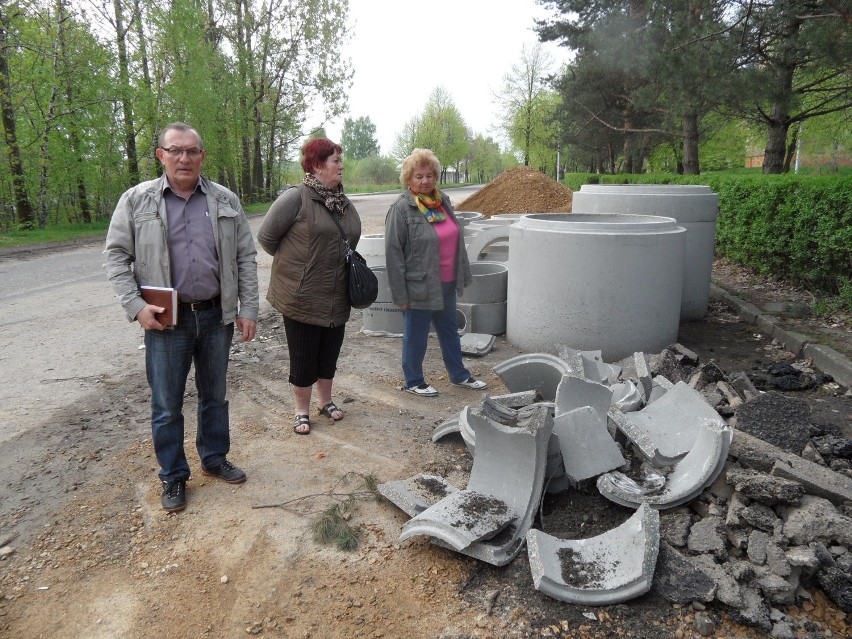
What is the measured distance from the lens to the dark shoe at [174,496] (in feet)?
11.1

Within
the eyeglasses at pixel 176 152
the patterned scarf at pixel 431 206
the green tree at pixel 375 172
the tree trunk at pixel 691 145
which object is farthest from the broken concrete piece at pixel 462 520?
the green tree at pixel 375 172

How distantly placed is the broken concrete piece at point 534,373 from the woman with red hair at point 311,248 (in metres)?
1.37

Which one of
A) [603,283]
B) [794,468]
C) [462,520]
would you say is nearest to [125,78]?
[603,283]

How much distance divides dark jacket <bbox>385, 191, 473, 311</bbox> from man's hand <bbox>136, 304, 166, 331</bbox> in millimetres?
2009

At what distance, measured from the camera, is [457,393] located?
5.22 meters

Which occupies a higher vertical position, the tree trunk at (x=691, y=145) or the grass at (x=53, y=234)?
the tree trunk at (x=691, y=145)

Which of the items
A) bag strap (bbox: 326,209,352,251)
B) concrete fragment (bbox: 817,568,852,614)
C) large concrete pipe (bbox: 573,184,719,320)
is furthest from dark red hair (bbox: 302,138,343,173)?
large concrete pipe (bbox: 573,184,719,320)

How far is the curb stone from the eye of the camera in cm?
529

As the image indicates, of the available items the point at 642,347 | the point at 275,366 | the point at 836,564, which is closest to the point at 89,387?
the point at 275,366

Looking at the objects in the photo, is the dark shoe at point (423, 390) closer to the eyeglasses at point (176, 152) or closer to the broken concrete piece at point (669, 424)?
the broken concrete piece at point (669, 424)

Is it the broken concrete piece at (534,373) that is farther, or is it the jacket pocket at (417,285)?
the jacket pocket at (417,285)

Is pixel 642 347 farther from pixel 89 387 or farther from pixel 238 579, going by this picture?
pixel 89 387

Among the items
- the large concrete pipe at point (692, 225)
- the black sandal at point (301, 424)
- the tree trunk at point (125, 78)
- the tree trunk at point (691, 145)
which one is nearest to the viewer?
the black sandal at point (301, 424)

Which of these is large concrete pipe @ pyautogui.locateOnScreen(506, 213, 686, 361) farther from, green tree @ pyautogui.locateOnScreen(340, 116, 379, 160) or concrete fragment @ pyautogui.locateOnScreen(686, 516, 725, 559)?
green tree @ pyautogui.locateOnScreen(340, 116, 379, 160)
